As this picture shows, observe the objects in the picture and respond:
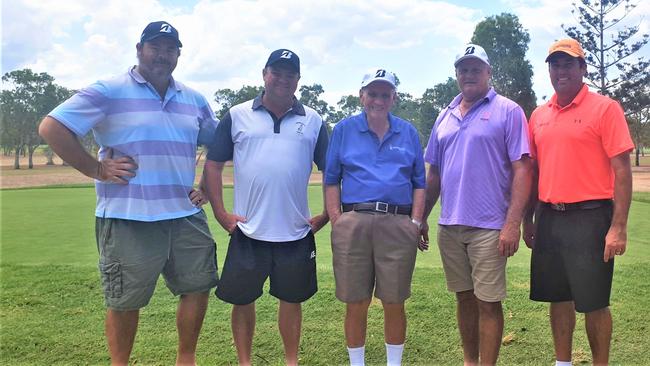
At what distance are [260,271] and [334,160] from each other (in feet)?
2.93

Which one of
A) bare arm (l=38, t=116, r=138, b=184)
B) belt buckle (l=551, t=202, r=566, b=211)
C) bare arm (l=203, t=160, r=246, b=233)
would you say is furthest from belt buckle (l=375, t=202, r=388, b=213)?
bare arm (l=38, t=116, r=138, b=184)

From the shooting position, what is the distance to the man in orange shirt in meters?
3.18

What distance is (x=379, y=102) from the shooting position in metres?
3.47

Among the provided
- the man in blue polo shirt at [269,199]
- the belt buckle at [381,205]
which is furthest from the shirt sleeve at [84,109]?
the belt buckle at [381,205]

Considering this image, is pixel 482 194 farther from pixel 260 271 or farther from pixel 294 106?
pixel 260 271

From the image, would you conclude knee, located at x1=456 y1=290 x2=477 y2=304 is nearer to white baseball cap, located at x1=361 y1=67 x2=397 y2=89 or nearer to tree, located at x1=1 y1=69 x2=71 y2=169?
white baseball cap, located at x1=361 y1=67 x2=397 y2=89

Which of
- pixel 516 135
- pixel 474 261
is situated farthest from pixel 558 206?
pixel 474 261

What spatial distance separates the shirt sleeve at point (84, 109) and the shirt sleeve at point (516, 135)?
8.31 feet

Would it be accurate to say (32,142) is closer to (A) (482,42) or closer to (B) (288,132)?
(A) (482,42)

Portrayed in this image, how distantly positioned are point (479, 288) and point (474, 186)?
0.66 metres

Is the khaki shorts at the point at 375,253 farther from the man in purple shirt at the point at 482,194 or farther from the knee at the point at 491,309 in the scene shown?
the knee at the point at 491,309

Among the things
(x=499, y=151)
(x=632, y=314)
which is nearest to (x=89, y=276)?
(x=499, y=151)

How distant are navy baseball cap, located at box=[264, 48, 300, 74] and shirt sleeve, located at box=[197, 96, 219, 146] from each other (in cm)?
55

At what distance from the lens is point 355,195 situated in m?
3.41
